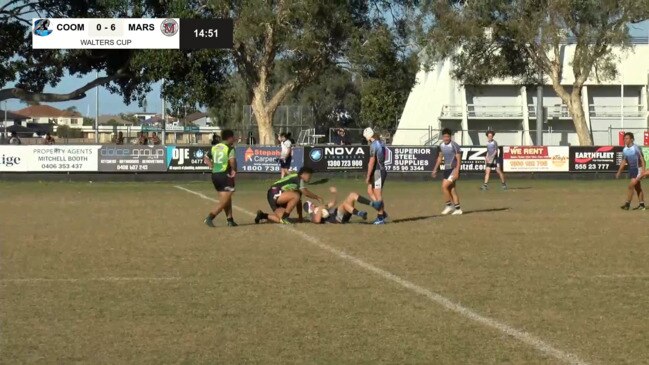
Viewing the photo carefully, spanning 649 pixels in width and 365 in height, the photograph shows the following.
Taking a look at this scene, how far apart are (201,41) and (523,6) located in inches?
586

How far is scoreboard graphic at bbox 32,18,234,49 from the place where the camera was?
154ft

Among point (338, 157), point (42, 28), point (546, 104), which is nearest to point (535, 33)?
point (338, 157)

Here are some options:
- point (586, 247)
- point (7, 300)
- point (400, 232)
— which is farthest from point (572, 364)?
point (400, 232)

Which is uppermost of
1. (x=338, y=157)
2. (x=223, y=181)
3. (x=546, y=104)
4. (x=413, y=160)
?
(x=546, y=104)

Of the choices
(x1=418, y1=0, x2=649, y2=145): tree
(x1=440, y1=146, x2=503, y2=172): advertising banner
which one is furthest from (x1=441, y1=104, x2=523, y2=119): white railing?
(x1=440, y1=146, x2=503, y2=172): advertising banner

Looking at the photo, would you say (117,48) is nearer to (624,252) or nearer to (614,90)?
(624,252)

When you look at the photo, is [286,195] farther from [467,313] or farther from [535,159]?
[535,159]

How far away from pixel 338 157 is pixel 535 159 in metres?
7.67

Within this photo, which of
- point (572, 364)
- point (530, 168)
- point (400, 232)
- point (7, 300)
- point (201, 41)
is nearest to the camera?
point (572, 364)

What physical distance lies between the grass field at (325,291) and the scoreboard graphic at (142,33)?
88.8 ft

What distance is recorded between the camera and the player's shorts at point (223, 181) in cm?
1770

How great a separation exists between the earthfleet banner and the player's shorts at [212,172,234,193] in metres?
21.7

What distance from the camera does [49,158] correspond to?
126 feet

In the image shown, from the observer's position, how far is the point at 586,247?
1537 cm
